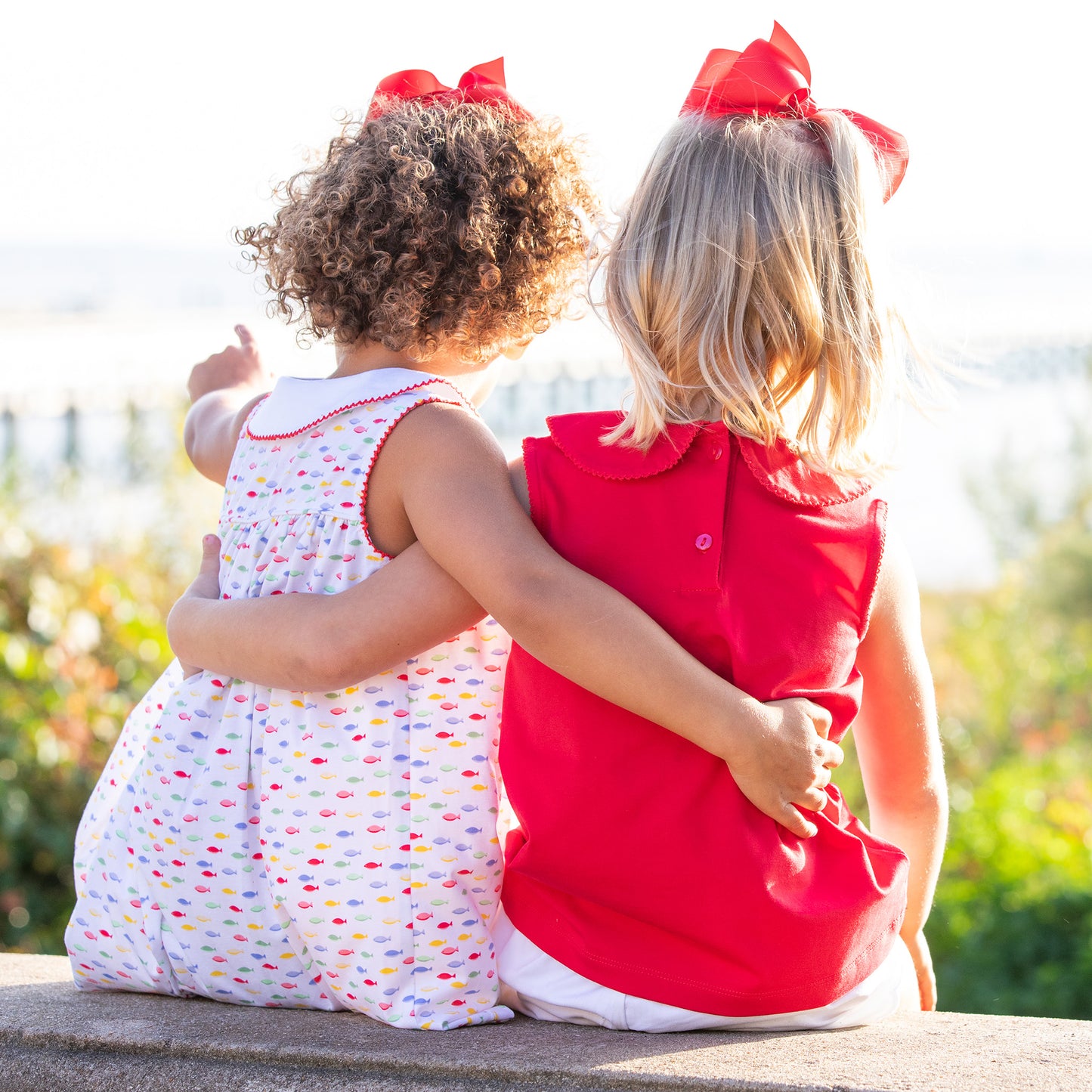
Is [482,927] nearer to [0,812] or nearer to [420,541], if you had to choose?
[420,541]

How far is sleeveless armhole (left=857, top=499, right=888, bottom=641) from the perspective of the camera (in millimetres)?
1443

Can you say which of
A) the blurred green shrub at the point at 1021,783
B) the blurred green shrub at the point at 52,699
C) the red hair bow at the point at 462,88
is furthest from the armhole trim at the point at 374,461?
the blurred green shrub at the point at 1021,783

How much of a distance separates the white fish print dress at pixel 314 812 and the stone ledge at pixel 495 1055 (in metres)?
0.06

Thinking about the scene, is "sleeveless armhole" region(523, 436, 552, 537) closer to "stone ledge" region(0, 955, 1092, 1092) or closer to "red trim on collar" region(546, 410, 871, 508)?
"red trim on collar" region(546, 410, 871, 508)

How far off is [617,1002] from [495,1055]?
0.54 feet

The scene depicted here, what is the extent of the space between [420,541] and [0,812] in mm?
2142

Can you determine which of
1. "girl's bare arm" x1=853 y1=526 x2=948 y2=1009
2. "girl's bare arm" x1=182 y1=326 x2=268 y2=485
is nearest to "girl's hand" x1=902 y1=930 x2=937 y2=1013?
"girl's bare arm" x1=853 y1=526 x2=948 y2=1009

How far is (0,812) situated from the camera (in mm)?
3078

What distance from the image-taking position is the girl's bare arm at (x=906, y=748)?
153 cm

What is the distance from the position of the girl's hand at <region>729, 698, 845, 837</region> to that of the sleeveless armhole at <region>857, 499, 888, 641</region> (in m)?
0.13

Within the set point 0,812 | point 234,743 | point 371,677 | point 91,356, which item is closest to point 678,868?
point 371,677

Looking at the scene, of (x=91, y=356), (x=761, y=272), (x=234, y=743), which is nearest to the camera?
(x=761, y=272)

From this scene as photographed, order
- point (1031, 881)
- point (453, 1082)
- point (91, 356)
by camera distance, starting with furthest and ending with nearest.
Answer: point (91, 356) → point (1031, 881) → point (453, 1082)

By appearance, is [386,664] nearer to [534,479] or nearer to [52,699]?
[534,479]
